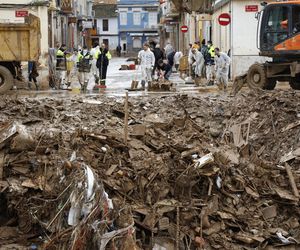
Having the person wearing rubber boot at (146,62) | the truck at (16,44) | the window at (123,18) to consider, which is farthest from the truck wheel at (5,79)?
the window at (123,18)

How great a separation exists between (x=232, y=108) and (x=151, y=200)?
744 cm

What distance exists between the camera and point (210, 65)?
2759 centimetres

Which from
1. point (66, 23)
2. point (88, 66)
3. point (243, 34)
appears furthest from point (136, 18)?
point (88, 66)

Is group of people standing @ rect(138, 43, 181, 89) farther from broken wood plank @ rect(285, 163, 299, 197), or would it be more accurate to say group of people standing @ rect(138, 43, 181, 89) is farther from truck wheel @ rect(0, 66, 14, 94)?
broken wood plank @ rect(285, 163, 299, 197)

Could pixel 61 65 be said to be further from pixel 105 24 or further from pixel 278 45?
pixel 105 24

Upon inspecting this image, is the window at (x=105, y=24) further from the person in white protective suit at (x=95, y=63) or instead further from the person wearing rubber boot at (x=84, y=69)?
the person wearing rubber boot at (x=84, y=69)

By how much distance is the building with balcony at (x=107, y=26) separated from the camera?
9375cm

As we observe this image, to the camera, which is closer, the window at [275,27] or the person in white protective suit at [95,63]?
the window at [275,27]

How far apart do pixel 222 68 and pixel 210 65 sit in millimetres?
3527

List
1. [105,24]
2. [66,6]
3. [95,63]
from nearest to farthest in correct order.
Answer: [95,63] → [66,6] → [105,24]

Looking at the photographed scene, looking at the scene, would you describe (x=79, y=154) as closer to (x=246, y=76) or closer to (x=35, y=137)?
(x=35, y=137)

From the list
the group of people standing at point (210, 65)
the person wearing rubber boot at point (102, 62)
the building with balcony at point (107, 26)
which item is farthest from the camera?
the building with balcony at point (107, 26)

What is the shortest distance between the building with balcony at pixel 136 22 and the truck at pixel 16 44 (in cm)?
6848

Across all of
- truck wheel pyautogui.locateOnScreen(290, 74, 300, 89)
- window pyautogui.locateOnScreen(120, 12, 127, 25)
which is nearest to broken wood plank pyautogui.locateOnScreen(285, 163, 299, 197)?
truck wheel pyautogui.locateOnScreen(290, 74, 300, 89)
